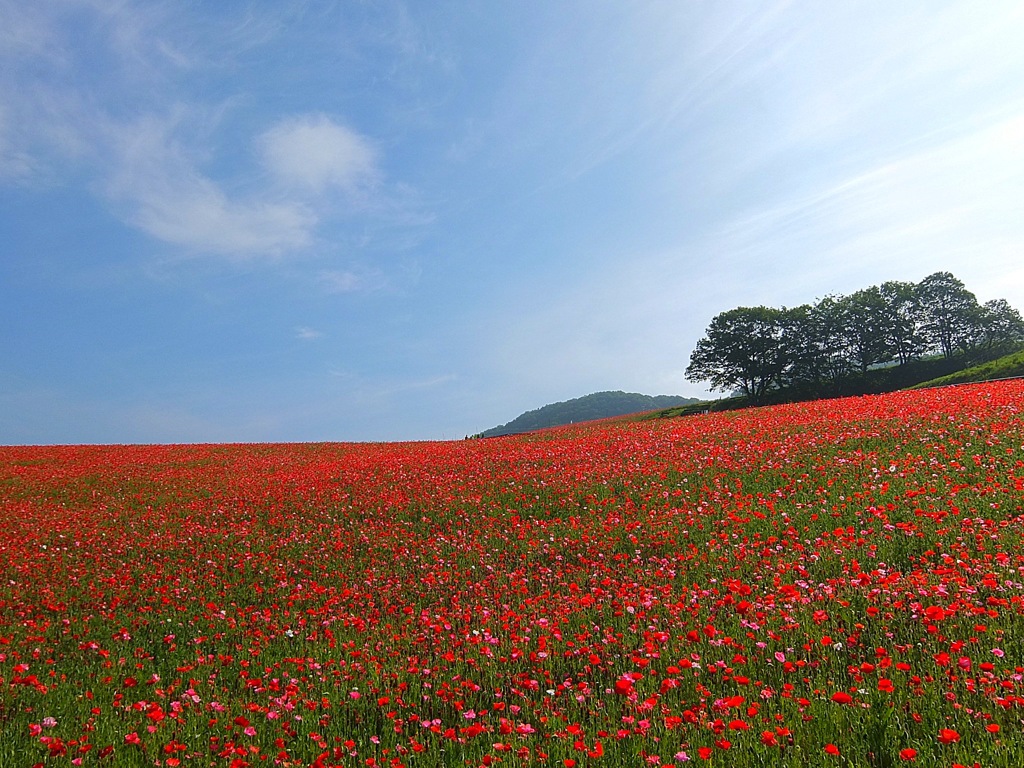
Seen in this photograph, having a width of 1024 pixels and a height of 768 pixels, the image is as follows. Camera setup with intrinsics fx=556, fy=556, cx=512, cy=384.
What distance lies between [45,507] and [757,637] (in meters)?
21.8

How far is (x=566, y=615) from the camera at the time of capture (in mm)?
7699

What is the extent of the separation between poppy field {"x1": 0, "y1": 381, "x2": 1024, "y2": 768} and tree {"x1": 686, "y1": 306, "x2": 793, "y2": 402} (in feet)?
157

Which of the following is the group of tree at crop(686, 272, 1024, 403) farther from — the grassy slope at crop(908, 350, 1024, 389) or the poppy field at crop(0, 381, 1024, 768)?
the poppy field at crop(0, 381, 1024, 768)

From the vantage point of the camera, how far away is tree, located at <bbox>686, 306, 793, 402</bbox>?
209ft

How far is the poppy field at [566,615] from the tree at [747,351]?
4773 centimetres

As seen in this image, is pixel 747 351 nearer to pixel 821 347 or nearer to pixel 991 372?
pixel 821 347

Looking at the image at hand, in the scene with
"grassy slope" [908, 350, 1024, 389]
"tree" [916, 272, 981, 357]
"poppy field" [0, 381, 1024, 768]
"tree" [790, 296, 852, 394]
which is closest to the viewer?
"poppy field" [0, 381, 1024, 768]

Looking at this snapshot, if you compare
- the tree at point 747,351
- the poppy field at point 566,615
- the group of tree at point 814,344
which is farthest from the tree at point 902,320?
the poppy field at point 566,615

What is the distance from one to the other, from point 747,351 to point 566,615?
6262 centimetres

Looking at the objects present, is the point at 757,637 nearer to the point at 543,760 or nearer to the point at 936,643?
the point at 936,643

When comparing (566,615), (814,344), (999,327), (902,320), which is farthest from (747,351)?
(566,615)

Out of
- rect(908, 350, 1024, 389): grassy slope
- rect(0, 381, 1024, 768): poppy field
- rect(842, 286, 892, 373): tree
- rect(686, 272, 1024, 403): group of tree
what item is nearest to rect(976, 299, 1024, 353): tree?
rect(686, 272, 1024, 403): group of tree

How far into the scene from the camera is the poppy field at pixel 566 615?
15.0 feet

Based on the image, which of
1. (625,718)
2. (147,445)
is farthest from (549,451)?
(147,445)
